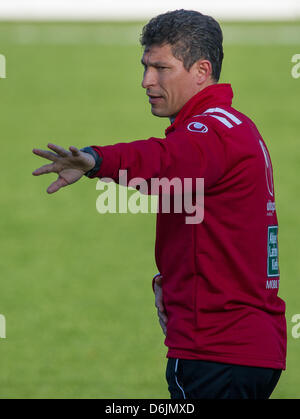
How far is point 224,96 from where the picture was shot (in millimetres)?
3906

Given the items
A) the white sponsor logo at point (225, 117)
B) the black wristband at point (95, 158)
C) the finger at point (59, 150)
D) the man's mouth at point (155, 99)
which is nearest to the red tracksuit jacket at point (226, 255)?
the white sponsor logo at point (225, 117)

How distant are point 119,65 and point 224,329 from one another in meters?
23.6

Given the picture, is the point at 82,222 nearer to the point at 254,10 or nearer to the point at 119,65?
the point at 119,65

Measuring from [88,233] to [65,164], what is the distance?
369 inches

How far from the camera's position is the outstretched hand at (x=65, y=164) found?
10.9 feet

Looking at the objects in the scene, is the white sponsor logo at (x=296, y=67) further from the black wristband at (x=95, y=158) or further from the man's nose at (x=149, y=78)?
the black wristband at (x=95, y=158)

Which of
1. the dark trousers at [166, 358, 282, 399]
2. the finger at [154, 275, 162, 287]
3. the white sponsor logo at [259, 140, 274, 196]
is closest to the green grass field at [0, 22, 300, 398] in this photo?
the finger at [154, 275, 162, 287]

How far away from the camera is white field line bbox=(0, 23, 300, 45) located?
3056 cm

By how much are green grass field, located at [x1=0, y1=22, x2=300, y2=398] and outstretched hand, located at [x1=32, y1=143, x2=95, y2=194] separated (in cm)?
391

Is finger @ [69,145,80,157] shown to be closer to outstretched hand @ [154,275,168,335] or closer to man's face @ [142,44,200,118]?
man's face @ [142,44,200,118]

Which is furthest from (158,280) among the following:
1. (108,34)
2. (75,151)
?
(108,34)

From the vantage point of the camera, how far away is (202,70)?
12.9 feet

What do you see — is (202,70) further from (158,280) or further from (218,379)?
(218,379)

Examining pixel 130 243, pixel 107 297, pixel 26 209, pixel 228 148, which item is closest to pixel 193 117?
pixel 228 148
